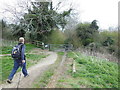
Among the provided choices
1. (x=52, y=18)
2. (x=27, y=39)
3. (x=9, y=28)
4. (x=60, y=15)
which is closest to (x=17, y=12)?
(x=9, y=28)

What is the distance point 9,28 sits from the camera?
62.3 ft

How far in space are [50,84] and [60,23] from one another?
614 inches

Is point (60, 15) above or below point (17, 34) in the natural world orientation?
above

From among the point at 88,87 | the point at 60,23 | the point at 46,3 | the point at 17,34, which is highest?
the point at 46,3

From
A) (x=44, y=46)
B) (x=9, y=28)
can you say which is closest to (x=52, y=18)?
(x=44, y=46)

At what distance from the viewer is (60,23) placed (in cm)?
1855

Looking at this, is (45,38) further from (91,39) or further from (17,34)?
(91,39)

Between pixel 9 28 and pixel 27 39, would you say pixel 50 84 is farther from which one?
pixel 9 28

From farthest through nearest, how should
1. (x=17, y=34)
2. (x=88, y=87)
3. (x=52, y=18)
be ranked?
(x=17, y=34) → (x=52, y=18) → (x=88, y=87)

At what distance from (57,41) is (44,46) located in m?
2.72

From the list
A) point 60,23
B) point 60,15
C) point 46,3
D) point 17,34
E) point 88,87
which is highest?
point 46,3

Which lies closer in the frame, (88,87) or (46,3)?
(88,87)

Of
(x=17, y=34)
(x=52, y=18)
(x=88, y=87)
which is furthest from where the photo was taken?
(x=17, y=34)

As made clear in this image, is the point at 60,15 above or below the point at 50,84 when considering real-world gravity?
above
